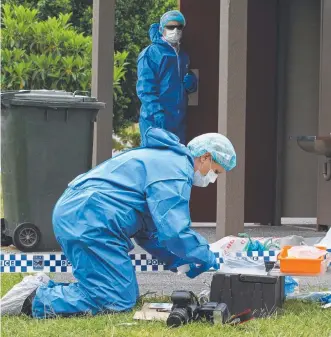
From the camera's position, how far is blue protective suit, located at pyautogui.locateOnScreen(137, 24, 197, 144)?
10.4m

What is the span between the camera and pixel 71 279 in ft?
24.3

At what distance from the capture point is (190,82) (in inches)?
423

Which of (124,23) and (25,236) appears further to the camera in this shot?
(124,23)

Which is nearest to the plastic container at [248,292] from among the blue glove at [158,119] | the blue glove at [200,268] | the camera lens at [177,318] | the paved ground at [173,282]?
the blue glove at [200,268]

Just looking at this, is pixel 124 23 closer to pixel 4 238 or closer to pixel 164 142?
pixel 4 238

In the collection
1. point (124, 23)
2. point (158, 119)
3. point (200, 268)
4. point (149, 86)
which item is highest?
point (124, 23)

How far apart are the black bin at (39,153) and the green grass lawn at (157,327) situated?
8.68 ft

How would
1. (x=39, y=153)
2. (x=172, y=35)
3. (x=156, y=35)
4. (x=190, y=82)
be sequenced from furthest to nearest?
1. (x=190, y=82)
2. (x=156, y=35)
3. (x=172, y=35)
4. (x=39, y=153)

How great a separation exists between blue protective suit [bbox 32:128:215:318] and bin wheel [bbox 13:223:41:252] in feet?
7.94

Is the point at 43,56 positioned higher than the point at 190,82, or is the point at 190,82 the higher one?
the point at 43,56

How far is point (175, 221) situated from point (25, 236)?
10.0 feet

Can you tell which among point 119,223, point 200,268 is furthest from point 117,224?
point 200,268

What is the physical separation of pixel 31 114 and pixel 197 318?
3.25 m

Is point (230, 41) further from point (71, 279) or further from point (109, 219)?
point (109, 219)
